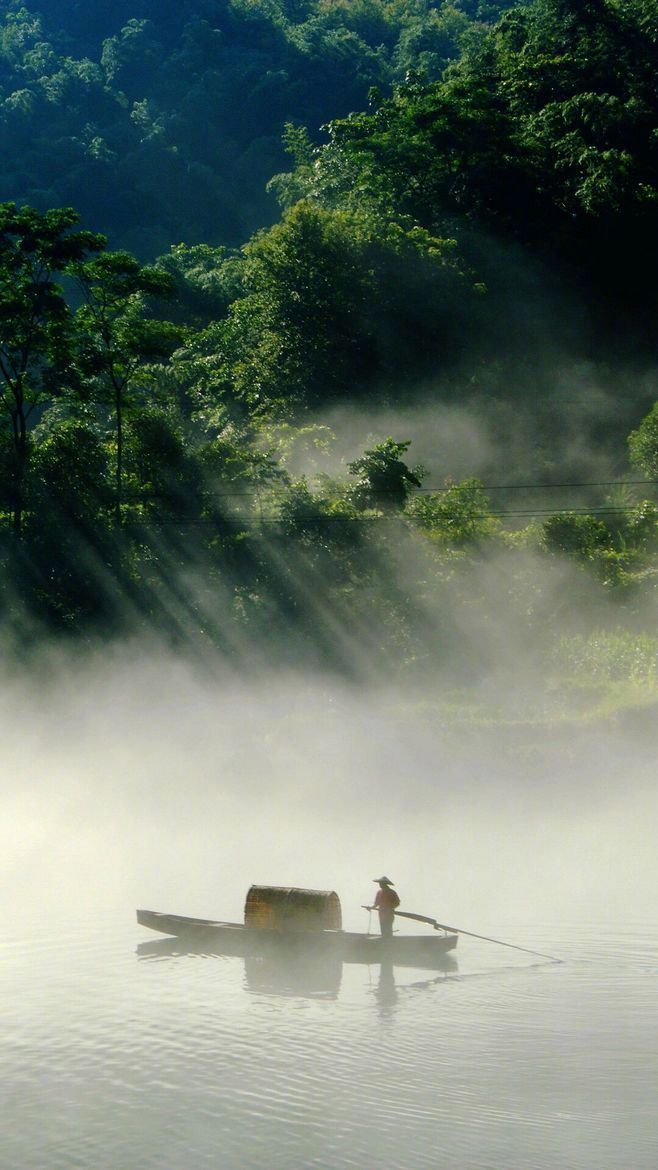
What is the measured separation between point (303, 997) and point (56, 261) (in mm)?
24082

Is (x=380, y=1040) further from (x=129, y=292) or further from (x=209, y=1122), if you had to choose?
(x=129, y=292)

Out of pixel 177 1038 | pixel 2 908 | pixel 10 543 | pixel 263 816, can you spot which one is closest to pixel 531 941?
pixel 177 1038

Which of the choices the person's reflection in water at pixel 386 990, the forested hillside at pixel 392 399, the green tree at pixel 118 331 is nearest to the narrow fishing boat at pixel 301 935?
the person's reflection in water at pixel 386 990

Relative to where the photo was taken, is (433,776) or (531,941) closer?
(531,941)

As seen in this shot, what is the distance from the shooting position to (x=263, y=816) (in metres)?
25.9

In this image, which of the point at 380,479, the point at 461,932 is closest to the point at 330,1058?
the point at 461,932

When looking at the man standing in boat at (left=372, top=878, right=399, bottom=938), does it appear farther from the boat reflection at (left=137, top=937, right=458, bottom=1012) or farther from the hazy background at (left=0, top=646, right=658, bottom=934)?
the hazy background at (left=0, top=646, right=658, bottom=934)

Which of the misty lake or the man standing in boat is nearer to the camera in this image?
the misty lake

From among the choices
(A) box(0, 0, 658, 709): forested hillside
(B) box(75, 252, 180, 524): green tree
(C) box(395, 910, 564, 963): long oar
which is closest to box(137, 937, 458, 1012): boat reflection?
(C) box(395, 910, 564, 963): long oar

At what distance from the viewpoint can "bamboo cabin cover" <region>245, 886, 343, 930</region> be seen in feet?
51.3

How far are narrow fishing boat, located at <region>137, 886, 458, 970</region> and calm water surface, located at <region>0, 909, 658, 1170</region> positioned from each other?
259mm

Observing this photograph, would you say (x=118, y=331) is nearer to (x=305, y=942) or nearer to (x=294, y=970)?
(x=305, y=942)

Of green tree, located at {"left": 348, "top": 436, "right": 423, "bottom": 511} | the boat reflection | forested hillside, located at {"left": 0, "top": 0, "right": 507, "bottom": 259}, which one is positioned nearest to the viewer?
the boat reflection

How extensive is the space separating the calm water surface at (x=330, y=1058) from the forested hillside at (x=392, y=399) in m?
14.8
